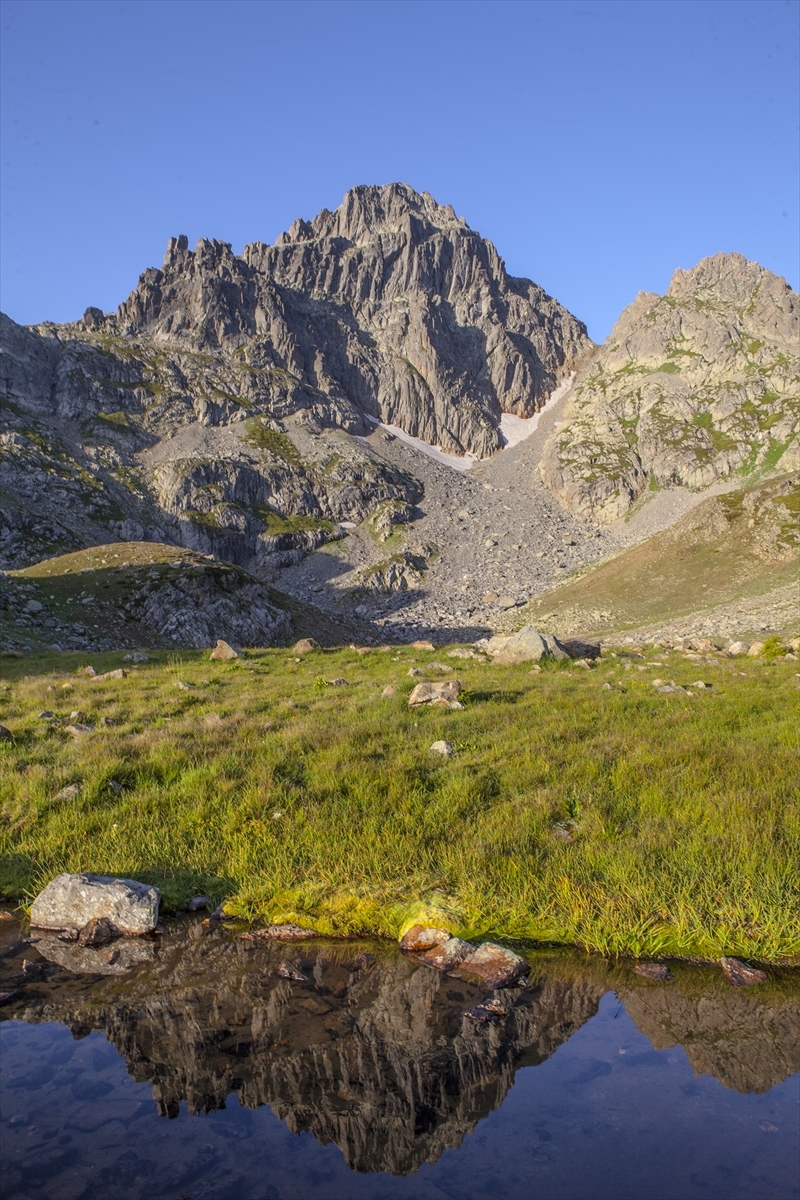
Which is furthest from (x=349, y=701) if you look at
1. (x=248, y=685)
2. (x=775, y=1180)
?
(x=775, y=1180)

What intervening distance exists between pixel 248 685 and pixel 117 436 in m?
133

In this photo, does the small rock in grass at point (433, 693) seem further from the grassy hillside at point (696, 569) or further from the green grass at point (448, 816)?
the grassy hillside at point (696, 569)

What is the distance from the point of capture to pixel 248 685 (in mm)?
19703

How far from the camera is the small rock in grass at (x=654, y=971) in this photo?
6.46 metres

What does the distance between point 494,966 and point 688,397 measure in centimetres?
16128

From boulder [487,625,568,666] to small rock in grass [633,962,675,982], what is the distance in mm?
16993

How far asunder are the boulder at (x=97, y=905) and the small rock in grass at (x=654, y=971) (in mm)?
5268

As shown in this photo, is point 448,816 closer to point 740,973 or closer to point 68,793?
point 740,973

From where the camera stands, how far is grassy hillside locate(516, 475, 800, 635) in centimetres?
5950

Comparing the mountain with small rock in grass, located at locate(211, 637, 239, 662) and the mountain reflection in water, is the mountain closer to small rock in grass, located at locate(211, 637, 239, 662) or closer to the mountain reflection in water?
small rock in grass, located at locate(211, 637, 239, 662)

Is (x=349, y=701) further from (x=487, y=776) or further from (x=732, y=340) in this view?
(x=732, y=340)

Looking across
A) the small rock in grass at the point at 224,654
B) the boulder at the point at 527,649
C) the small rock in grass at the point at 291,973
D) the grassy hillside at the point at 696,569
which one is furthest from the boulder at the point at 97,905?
the grassy hillside at the point at 696,569

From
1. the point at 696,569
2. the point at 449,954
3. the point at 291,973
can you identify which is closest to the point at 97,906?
the point at 291,973

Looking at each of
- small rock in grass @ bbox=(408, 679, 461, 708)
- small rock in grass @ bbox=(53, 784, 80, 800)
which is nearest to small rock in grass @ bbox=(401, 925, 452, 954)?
small rock in grass @ bbox=(53, 784, 80, 800)
